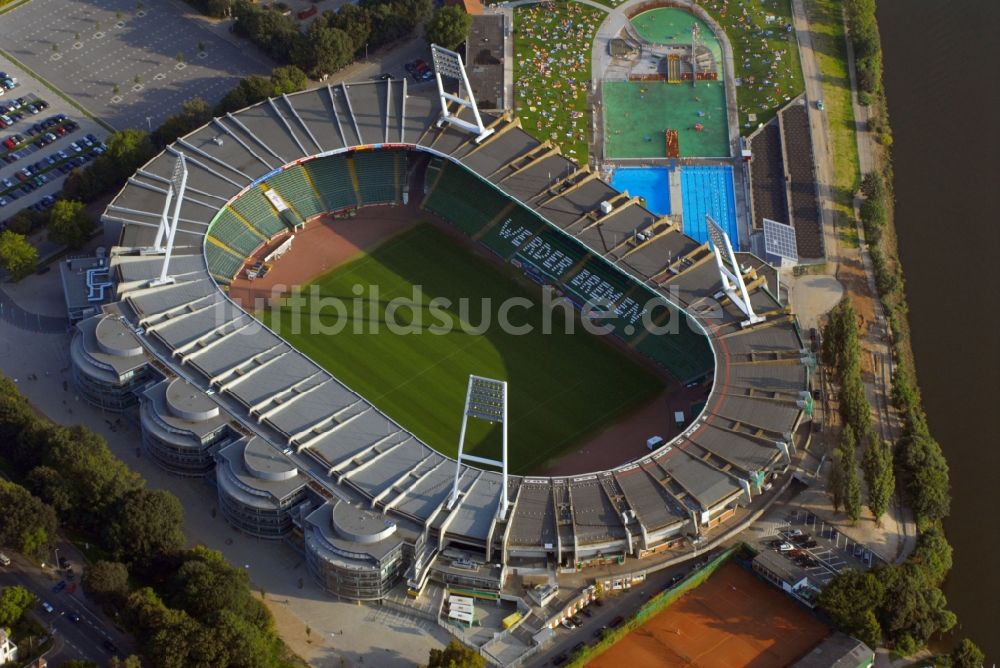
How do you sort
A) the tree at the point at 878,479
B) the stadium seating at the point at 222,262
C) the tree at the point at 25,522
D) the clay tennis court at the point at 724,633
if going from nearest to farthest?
the clay tennis court at the point at 724,633, the tree at the point at 25,522, the tree at the point at 878,479, the stadium seating at the point at 222,262

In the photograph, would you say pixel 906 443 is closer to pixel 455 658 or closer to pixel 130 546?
pixel 455 658

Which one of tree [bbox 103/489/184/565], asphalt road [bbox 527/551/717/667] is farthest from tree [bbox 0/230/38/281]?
asphalt road [bbox 527/551/717/667]

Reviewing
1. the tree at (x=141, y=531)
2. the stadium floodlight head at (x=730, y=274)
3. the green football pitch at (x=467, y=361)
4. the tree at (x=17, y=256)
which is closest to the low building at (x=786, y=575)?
the green football pitch at (x=467, y=361)

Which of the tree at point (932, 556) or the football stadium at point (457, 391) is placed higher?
the football stadium at point (457, 391)

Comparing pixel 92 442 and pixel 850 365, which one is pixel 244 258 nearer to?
pixel 92 442

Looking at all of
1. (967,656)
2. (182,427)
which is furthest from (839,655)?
(182,427)

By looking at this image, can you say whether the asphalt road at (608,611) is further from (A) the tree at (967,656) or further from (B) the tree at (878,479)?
(A) the tree at (967,656)
